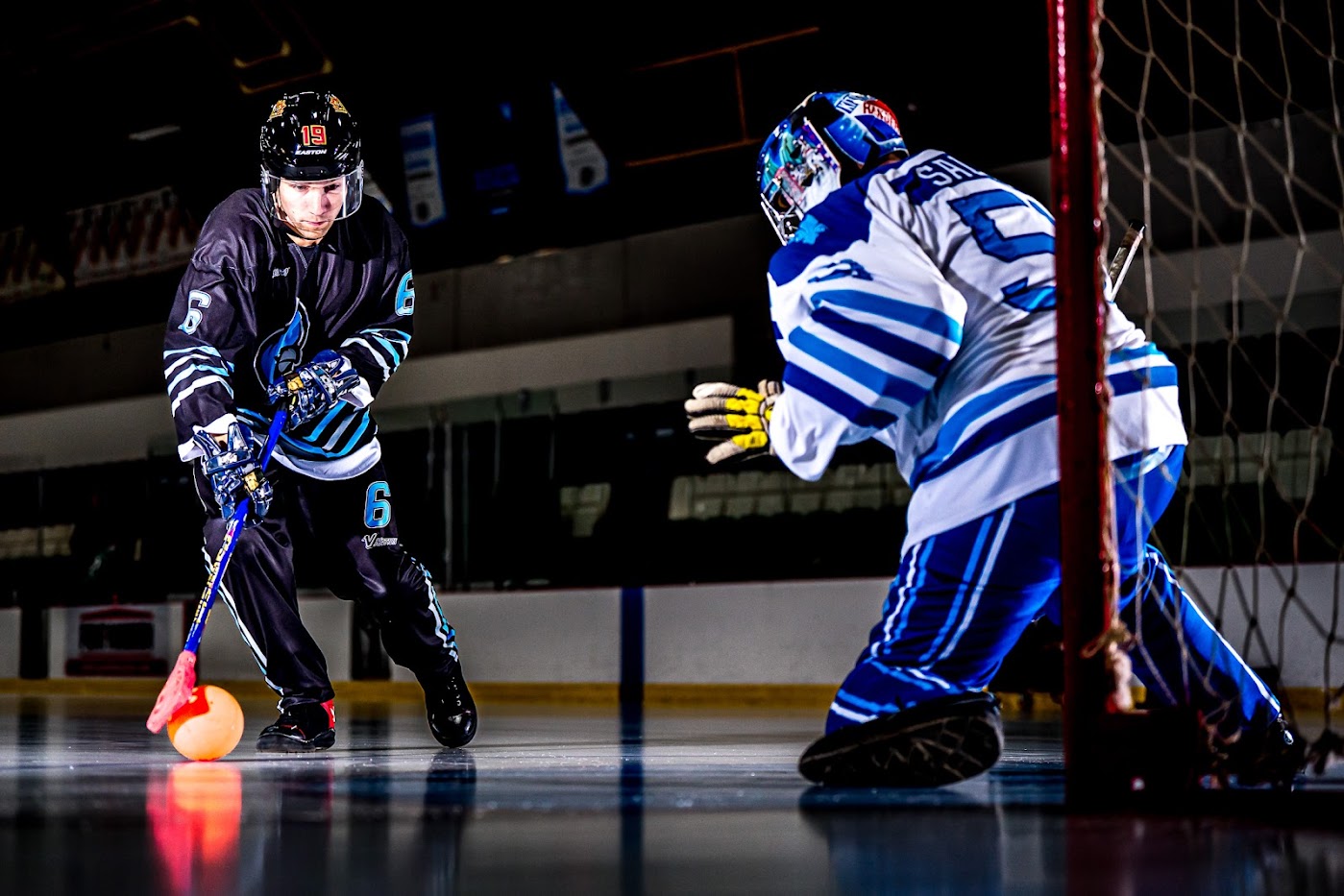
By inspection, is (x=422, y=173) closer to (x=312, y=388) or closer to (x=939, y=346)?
(x=312, y=388)

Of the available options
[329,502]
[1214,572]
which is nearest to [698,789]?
[329,502]

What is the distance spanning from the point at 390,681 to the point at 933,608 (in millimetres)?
7603

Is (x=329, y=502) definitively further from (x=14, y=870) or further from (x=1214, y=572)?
(x=1214, y=572)

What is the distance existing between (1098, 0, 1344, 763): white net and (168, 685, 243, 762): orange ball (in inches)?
142

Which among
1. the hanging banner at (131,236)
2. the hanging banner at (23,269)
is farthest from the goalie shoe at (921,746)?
the hanging banner at (23,269)

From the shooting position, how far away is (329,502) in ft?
11.8

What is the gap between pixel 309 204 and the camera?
3.53m

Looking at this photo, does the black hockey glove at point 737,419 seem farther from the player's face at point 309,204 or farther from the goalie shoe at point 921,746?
the player's face at point 309,204

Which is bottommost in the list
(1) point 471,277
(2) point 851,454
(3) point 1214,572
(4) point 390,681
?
(4) point 390,681

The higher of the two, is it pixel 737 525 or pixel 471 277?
pixel 471 277

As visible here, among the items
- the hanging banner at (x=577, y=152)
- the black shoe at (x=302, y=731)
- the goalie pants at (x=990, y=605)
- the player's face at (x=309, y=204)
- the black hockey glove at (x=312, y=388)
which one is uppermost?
the hanging banner at (x=577, y=152)

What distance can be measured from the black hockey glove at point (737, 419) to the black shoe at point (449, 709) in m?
1.27

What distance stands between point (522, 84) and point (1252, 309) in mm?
4426

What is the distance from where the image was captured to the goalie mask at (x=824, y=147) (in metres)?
2.73
